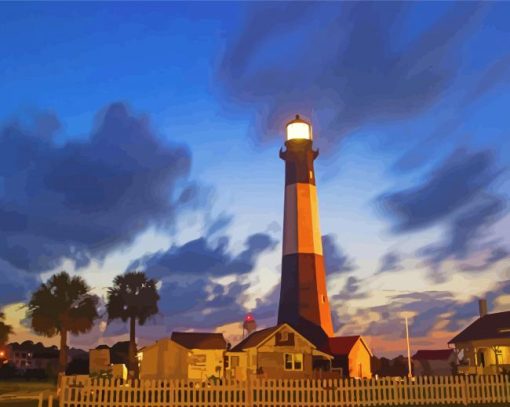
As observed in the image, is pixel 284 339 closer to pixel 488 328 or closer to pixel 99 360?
pixel 99 360

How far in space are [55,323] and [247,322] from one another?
753 inches

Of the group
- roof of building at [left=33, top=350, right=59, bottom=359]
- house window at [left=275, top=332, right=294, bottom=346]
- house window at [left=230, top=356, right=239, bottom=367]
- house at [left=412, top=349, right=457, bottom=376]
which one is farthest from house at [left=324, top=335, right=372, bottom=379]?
roof of building at [left=33, top=350, right=59, bottom=359]

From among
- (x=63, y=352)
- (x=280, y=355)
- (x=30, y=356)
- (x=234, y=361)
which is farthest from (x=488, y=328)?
(x=30, y=356)

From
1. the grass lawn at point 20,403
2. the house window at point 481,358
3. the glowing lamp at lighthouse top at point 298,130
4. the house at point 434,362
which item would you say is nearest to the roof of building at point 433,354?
the house at point 434,362

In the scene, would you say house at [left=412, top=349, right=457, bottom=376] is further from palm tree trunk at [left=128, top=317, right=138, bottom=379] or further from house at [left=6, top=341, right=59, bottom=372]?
house at [left=6, top=341, right=59, bottom=372]

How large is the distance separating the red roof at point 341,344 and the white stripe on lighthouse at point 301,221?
26.3 feet

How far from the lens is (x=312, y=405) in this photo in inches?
933

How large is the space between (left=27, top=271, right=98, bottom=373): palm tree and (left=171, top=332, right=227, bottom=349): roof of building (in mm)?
10779

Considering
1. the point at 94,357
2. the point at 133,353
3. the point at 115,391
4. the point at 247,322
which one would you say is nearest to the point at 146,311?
the point at 133,353

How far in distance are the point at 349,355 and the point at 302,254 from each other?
9722 millimetres

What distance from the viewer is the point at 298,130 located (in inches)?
2456

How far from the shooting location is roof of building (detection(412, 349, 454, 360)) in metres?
78.4

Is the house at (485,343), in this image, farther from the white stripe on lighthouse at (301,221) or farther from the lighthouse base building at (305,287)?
the white stripe on lighthouse at (301,221)

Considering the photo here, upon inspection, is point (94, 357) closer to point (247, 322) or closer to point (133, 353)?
point (133, 353)
